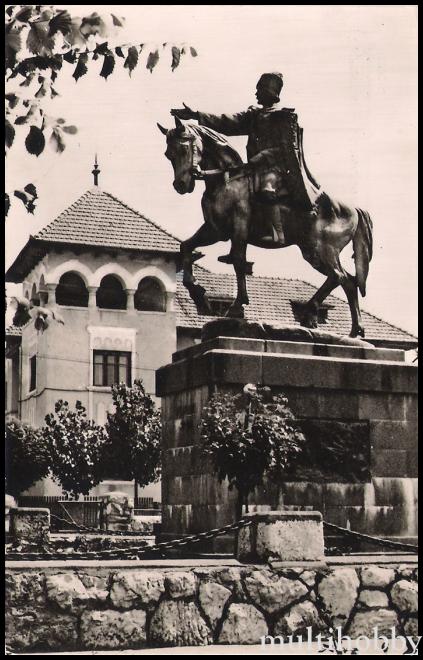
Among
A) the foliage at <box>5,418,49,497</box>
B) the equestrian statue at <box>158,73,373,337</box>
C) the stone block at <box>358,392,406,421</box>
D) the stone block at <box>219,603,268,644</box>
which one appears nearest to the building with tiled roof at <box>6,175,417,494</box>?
the foliage at <box>5,418,49,497</box>

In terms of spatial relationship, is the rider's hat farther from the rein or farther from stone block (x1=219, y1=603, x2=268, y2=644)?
stone block (x1=219, y1=603, x2=268, y2=644)

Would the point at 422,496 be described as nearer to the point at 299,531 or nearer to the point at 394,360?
the point at 394,360

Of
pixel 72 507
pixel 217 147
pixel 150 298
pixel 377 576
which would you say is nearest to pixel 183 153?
pixel 217 147

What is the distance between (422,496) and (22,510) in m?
6.49

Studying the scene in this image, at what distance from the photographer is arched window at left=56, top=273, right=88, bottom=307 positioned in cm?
4600

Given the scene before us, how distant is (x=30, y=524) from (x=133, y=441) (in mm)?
21674

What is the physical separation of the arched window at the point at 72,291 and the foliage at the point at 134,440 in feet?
26.0

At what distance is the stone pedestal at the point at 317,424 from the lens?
40.5 feet

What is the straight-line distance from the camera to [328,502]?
1246cm

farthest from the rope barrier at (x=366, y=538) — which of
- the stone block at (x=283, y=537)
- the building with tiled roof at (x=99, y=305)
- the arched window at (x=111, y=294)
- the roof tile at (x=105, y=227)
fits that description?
the arched window at (x=111, y=294)

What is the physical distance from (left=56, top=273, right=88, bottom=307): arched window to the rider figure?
32.8m

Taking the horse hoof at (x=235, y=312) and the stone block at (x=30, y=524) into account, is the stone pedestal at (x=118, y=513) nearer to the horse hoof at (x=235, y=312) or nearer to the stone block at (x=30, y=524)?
the stone block at (x=30, y=524)

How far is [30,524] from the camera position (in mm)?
16719

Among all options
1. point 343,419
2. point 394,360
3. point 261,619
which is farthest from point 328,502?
point 261,619
